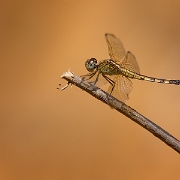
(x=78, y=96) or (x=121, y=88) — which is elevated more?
(x=78, y=96)

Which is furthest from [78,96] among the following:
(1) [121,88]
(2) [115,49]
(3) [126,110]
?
(3) [126,110]

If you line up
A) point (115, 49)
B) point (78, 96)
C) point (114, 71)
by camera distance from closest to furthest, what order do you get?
point (114, 71) → point (115, 49) → point (78, 96)

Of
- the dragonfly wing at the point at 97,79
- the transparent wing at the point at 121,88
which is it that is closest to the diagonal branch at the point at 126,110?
the transparent wing at the point at 121,88

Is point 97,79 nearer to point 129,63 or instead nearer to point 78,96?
point 129,63

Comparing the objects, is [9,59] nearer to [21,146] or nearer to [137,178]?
[21,146]

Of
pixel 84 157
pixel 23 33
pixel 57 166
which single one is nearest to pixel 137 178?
pixel 84 157

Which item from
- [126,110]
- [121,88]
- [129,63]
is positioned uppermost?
[129,63]

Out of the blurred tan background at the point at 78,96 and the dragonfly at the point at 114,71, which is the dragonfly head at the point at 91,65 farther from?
the blurred tan background at the point at 78,96
